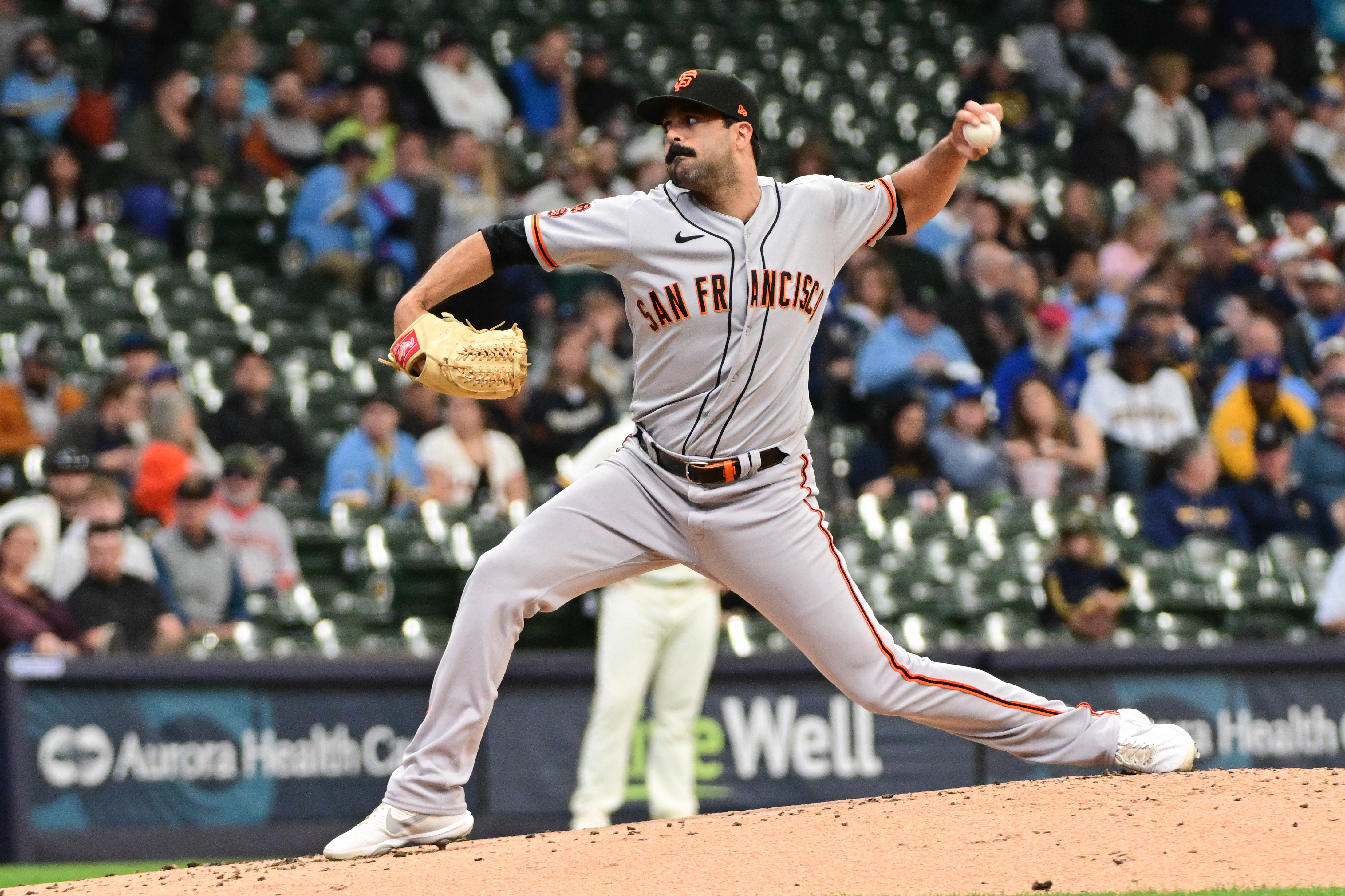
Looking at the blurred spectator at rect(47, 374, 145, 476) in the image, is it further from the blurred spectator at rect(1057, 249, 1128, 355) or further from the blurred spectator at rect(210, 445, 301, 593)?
the blurred spectator at rect(1057, 249, 1128, 355)

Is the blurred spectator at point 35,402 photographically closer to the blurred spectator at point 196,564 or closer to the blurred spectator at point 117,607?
the blurred spectator at point 196,564

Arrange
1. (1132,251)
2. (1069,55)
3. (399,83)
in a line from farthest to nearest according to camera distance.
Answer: (1069,55)
(1132,251)
(399,83)

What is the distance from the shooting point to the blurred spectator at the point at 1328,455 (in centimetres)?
1100

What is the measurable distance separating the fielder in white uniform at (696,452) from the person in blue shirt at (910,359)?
20.4 ft

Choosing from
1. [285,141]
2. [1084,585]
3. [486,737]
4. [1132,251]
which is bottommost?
[486,737]

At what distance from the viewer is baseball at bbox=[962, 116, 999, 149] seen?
16.1 ft

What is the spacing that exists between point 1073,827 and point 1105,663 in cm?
368

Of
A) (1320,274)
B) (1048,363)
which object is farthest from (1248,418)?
(1320,274)

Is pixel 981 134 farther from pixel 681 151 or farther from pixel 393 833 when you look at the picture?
pixel 393 833

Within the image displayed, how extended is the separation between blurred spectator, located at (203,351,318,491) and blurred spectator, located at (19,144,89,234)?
7.93ft

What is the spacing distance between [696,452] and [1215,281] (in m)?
9.26

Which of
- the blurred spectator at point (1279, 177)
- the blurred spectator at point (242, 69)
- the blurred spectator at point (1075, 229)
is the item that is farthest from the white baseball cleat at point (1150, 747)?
the blurred spectator at point (1279, 177)

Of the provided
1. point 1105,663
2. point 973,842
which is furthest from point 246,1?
point 973,842

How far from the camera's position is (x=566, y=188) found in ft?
39.7
